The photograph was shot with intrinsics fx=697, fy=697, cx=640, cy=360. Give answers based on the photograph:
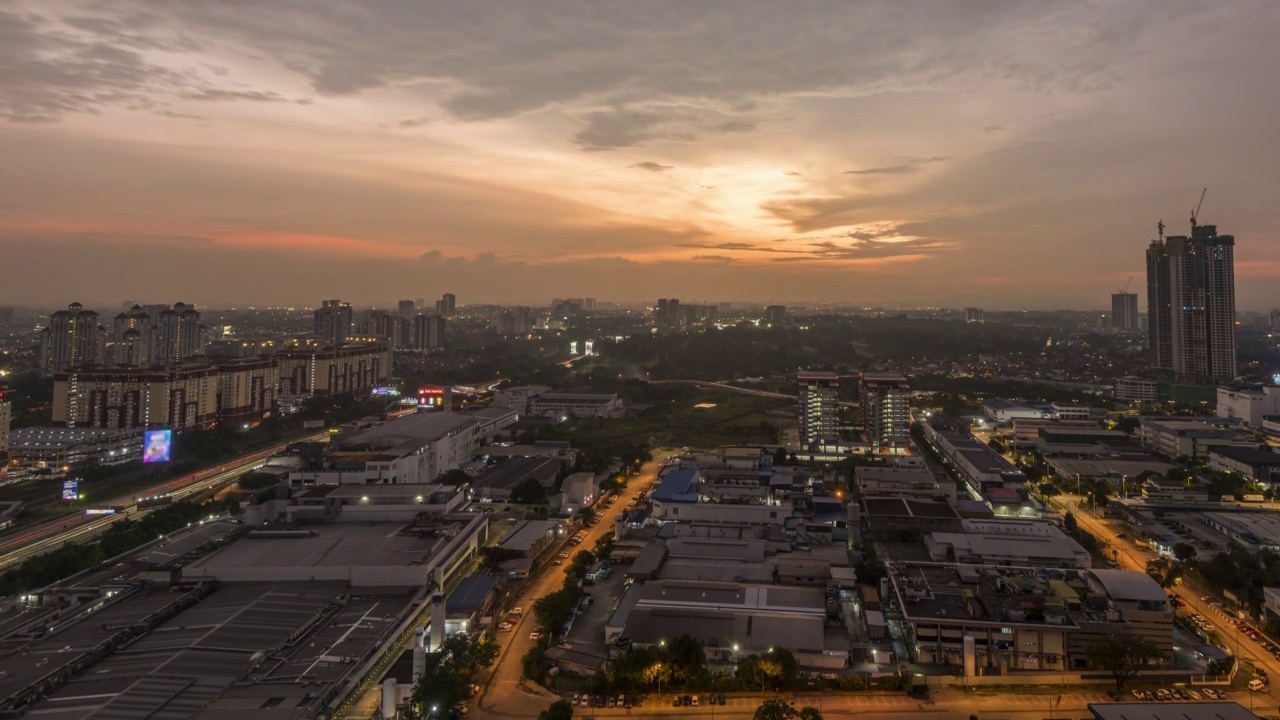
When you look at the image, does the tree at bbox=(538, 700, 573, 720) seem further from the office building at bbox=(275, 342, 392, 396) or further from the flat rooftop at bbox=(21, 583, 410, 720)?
the office building at bbox=(275, 342, 392, 396)

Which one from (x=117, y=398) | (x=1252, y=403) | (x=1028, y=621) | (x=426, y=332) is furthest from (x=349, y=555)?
(x=426, y=332)

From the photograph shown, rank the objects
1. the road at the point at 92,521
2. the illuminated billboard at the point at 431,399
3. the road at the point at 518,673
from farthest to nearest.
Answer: the illuminated billboard at the point at 431,399, the road at the point at 92,521, the road at the point at 518,673

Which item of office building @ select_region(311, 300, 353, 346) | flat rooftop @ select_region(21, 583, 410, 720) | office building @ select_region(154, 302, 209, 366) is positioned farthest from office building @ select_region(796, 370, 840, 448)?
office building @ select_region(311, 300, 353, 346)

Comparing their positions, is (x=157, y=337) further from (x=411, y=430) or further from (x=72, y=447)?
(x=411, y=430)

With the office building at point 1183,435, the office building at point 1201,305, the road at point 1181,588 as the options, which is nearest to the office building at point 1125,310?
the office building at point 1201,305

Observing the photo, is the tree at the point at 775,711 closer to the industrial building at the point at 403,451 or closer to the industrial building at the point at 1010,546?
the industrial building at the point at 1010,546

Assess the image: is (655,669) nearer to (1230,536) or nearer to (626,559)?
(626,559)

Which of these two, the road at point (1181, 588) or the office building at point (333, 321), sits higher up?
the office building at point (333, 321)
